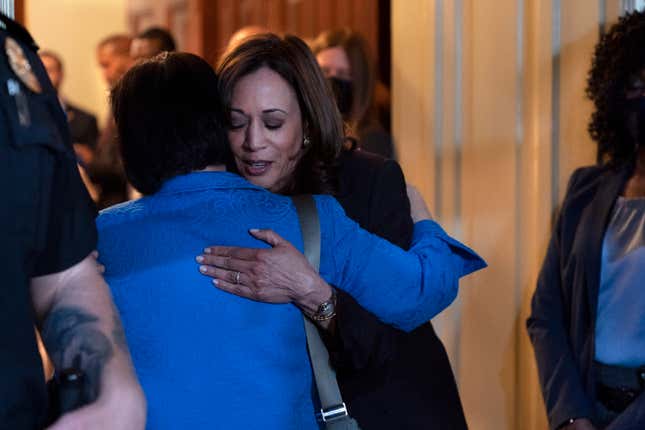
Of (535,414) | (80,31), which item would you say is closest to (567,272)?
(535,414)

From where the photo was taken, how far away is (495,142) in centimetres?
392

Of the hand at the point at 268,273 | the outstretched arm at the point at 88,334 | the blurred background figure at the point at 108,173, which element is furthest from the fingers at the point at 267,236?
the blurred background figure at the point at 108,173

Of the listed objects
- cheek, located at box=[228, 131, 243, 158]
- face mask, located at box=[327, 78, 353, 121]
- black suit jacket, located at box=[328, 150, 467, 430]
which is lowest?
black suit jacket, located at box=[328, 150, 467, 430]

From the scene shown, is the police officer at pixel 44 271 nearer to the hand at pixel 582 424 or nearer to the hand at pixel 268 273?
the hand at pixel 268 273

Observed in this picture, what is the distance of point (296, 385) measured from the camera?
86.0 inches

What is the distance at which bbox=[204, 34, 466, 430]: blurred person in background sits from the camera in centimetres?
273

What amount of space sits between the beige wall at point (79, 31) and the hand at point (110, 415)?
804 centimetres

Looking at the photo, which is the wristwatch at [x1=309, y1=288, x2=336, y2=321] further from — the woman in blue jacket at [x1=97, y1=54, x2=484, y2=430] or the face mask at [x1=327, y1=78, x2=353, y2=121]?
the face mask at [x1=327, y1=78, x2=353, y2=121]

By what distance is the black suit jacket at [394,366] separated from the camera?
2.71 m

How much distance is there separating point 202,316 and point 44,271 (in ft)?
1.41

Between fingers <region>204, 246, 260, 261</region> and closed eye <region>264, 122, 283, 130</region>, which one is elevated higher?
closed eye <region>264, 122, 283, 130</region>

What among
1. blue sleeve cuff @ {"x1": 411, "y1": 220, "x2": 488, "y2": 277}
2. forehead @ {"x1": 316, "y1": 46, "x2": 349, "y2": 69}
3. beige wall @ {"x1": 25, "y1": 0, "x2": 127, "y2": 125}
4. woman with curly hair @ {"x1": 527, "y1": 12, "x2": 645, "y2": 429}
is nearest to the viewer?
blue sleeve cuff @ {"x1": 411, "y1": 220, "x2": 488, "y2": 277}

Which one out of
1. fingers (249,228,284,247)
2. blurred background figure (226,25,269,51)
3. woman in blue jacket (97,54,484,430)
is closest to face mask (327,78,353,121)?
blurred background figure (226,25,269,51)

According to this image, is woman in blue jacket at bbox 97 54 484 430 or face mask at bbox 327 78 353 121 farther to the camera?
face mask at bbox 327 78 353 121
